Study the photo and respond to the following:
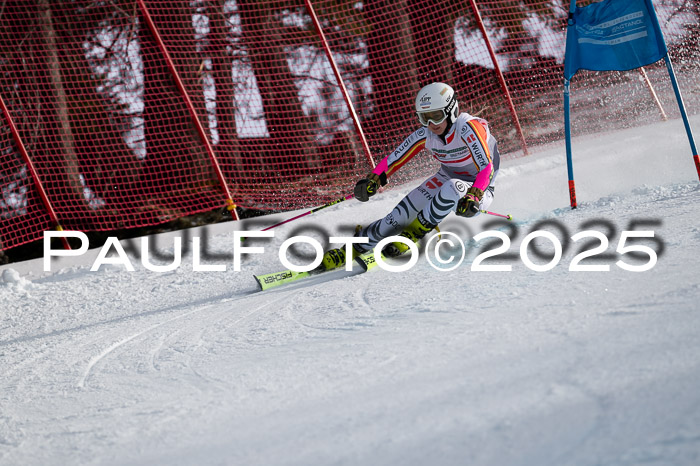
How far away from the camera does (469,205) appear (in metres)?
4.28

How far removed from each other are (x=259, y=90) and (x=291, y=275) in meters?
3.99

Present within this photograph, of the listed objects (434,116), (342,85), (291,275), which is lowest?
(291,275)

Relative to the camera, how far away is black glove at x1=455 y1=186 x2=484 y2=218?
4270mm

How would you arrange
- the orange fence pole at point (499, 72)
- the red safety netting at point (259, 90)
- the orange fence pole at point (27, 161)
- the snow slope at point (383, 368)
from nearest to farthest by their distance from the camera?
the snow slope at point (383, 368)
the orange fence pole at point (27, 161)
the red safety netting at point (259, 90)
the orange fence pole at point (499, 72)

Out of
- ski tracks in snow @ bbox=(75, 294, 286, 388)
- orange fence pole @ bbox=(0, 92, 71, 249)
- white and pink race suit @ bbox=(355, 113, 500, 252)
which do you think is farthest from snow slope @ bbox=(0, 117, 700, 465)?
orange fence pole @ bbox=(0, 92, 71, 249)

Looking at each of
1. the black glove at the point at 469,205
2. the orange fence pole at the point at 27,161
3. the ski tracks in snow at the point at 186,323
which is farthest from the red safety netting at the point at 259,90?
the black glove at the point at 469,205

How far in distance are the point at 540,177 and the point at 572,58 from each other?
1880 mm

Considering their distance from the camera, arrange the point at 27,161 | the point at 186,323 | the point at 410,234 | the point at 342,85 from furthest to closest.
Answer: the point at 342,85
the point at 27,161
the point at 410,234
the point at 186,323

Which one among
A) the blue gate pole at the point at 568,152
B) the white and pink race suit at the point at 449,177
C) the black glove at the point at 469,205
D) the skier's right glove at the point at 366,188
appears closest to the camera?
the black glove at the point at 469,205

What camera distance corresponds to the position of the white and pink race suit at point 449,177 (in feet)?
14.8

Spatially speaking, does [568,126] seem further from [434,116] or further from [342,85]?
[342,85]

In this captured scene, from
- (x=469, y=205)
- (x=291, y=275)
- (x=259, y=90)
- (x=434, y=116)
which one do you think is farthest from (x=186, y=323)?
(x=259, y=90)

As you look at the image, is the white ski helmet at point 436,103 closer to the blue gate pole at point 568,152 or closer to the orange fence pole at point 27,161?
the blue gate pole at point 568,152

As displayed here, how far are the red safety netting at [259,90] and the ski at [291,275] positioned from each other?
2.67 meters
